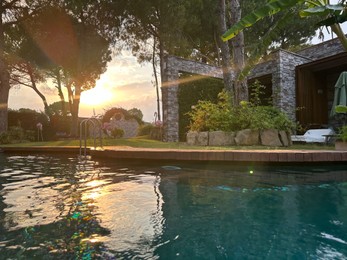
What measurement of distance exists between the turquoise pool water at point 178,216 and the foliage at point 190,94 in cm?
1198

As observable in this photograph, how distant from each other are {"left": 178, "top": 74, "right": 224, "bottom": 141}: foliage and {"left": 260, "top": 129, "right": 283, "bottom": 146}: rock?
803 cm

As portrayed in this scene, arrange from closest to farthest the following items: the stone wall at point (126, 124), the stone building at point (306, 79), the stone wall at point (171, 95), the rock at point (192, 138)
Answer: the rock at point (192, 138) → the stone building at point (306, 79) → the stone wall at point (171, 95) → the stone wall at point (126, 124)

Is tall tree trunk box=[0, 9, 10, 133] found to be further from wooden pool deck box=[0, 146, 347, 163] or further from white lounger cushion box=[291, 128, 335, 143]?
white lounger cushion box=[291, 128, 335, 143]

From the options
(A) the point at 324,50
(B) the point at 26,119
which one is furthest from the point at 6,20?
(A) the point at 324,50

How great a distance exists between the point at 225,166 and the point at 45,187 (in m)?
2.90

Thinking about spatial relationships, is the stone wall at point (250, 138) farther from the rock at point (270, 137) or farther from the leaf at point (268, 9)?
the leaf at point (268, 9)

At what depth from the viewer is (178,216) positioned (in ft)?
8.11

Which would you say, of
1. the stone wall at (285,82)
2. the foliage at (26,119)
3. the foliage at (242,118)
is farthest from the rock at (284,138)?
the foliage at (26,119)

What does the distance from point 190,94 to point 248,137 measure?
8361mm

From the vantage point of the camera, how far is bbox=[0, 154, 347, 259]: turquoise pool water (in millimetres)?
1779

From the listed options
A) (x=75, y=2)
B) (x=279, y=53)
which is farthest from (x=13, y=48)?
(x=279, y=53)

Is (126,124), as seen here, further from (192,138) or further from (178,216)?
(178,216)

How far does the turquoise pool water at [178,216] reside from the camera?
178 cm

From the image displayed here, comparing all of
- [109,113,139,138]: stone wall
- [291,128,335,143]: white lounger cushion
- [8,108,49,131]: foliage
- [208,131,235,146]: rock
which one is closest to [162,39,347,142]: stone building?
[291,128,335,143]: white lounger cushion
